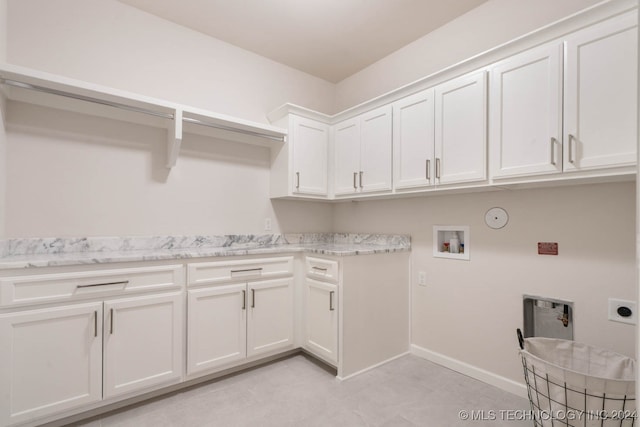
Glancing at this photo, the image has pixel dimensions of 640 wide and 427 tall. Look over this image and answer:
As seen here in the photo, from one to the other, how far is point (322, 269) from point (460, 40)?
2.11 meters

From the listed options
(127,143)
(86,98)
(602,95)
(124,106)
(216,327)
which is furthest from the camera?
(127,143)

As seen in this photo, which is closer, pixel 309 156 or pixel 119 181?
pixel 119 181

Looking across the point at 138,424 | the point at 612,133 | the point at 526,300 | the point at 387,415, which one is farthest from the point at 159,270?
the point at 612,133

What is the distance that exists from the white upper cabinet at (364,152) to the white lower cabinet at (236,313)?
3.02 feet

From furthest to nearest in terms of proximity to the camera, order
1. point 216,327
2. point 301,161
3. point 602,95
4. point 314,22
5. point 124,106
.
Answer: point 301,161 → point 314,22 → point 216,327 → point 124,106 → point 602,95

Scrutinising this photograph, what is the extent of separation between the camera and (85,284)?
5.64 feet

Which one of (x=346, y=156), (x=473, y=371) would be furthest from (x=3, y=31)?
(x=473, y=371)

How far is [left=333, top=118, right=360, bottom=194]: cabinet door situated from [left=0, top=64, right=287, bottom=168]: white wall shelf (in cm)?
54

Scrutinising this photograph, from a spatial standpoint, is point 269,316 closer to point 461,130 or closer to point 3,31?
point 461,130

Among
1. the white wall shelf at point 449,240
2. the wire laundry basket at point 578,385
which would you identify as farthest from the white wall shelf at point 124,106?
the wire laundry basket at point 578,385

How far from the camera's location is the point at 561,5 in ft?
6.20

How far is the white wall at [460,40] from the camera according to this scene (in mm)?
1993

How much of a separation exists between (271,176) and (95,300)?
1705mm

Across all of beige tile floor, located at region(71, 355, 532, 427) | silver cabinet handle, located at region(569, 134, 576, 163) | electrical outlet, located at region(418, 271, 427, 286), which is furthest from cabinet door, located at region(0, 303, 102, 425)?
silver cabinet handle, located at region(569, 134, 576, 163)
